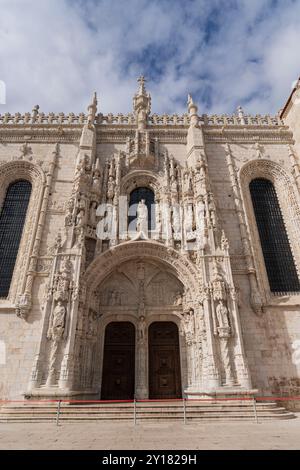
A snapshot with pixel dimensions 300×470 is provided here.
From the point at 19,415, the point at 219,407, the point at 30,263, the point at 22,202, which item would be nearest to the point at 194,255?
the point at 219,407

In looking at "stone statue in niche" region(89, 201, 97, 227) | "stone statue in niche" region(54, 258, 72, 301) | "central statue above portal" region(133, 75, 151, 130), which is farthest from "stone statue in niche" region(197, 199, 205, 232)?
"central statue above portal" region(133, 75, 151, 130)

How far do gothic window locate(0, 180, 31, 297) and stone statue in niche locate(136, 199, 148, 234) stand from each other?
6.29m

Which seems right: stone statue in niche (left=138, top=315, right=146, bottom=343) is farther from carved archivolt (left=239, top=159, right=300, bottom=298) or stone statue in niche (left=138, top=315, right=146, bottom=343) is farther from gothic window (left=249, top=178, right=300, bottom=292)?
gothic window (left=249, top=178, right=300, bottom=292)

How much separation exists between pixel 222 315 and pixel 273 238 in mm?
6151

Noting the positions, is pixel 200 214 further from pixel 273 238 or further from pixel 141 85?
pixel 141 85

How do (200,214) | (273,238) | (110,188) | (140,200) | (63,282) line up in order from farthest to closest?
1. (140,200)
2. (110,188)
3. (273,238)
4. (200,214)
5. (63,282)

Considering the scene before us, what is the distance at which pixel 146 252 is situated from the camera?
13227 millimetres

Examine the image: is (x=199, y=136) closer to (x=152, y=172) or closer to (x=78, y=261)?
(x=152, y=172)

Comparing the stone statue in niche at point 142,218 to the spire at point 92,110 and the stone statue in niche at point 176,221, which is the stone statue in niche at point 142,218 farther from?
the spire at point 92,110

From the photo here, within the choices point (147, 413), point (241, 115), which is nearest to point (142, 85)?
point (241, 115)

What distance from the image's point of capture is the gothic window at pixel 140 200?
14.7 meters

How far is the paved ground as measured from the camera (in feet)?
16.5

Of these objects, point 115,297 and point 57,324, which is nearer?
point 57,324

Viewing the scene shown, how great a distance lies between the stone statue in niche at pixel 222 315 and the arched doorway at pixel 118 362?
4101 millimetres
